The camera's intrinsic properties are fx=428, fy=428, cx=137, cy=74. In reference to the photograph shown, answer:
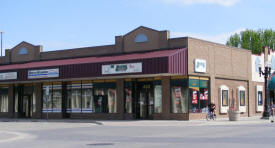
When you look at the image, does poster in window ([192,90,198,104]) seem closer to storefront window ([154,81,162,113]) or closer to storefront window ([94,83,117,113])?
storefront window ([154,81,162,113])

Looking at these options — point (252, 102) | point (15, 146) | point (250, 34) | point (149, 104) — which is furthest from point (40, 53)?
point (250, 34)

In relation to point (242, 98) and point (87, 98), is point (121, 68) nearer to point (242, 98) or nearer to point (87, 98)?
point (87, 98)

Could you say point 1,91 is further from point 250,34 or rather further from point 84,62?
point 250,34

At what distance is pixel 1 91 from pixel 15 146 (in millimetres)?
30974

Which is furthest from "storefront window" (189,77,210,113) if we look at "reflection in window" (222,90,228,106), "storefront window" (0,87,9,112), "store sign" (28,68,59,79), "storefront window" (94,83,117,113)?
"storefront window" (0,87,9,112)

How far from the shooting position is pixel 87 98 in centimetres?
3803

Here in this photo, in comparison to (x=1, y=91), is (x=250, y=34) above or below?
above

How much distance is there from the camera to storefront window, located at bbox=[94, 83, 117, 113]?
36.3m

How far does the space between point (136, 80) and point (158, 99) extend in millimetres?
2672

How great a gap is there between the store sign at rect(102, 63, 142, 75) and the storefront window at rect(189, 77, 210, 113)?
439 cm

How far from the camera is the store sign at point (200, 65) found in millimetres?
33562

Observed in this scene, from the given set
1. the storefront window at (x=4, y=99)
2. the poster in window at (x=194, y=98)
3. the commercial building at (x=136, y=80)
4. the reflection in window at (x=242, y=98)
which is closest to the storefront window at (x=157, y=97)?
the commercial building at (x=136, y=80)

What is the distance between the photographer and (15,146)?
15.5m

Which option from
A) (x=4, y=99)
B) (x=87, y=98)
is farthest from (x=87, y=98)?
(x=4, y=99)
